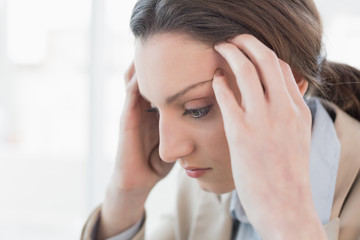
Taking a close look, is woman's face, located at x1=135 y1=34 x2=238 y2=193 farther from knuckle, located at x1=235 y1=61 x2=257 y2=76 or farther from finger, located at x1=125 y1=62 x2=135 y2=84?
finger, located at x1=125 y1=62 x2=135 y2=84

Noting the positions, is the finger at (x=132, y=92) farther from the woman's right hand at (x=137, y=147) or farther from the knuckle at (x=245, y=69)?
the knuckle at (x=245, y=69)

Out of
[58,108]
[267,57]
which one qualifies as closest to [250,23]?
[267,57]

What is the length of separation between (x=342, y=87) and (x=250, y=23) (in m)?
0.39

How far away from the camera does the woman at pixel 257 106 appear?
70cm

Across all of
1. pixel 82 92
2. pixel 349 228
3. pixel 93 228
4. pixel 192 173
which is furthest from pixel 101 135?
pixel 349 228

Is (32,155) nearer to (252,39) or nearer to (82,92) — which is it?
(82,92)

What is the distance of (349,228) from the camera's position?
92 centimetres

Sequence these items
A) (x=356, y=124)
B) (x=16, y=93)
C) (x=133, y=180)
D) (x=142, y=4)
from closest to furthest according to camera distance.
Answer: (x=142, y=4) → (x=356, y=124) → (x=133, y=180) → (x=16, y=93)

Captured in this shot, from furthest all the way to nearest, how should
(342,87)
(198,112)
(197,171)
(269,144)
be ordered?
(342,87) < (197,171) < (198,112) < (269,144)

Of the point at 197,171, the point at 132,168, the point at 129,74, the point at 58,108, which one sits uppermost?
the point at 129,74

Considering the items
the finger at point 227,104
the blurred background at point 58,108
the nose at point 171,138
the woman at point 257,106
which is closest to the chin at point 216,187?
the woman at point 257,106

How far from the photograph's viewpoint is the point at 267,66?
0.73m

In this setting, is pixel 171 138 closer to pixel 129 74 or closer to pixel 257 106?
pixel 257 106

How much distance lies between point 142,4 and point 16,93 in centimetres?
163
